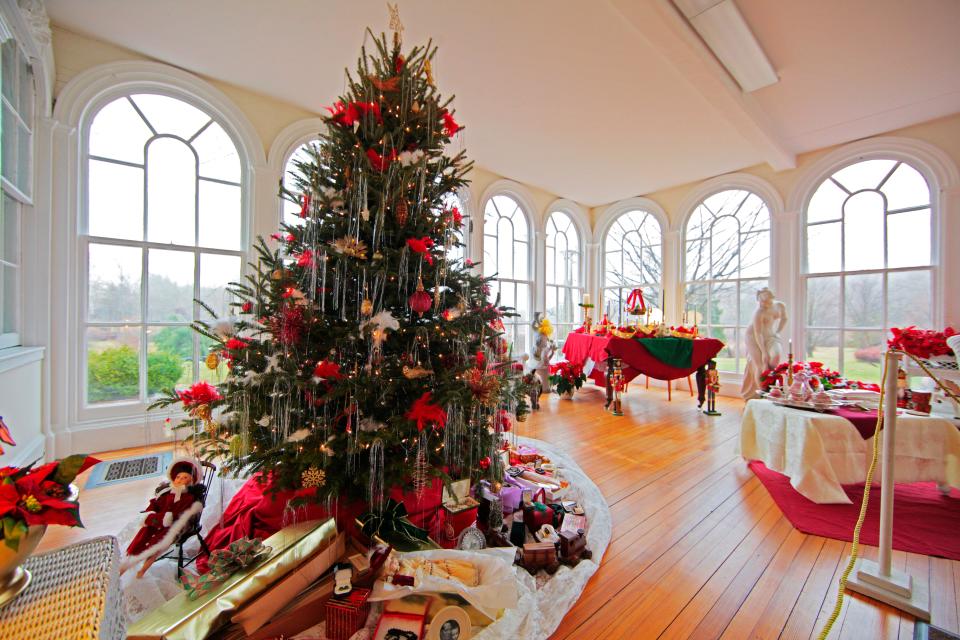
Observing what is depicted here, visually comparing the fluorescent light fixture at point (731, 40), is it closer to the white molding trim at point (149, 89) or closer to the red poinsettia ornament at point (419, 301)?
the red poinsettia ornament at point (419, 301)

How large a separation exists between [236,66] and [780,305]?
5.74 metres

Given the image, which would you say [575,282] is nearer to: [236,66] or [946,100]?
[946,100]

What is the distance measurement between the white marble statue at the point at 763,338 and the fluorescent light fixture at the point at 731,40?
2066 mm

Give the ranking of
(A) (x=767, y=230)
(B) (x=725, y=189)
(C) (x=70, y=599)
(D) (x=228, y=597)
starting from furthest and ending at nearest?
(B) (x=725, y=189), (A) (x=767, y=230), (D) (x=228, y=597), (C) (x=70, y=599)

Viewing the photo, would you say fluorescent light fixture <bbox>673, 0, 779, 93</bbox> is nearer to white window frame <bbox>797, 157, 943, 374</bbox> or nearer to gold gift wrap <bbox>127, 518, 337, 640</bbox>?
white window frame <bbox>797, 157, 943, 374</bbox>

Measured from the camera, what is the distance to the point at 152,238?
3.29 metres

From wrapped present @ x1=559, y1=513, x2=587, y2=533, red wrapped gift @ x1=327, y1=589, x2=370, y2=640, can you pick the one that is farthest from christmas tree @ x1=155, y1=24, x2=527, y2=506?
wrapped present @ x1=559, y1=513, x2=587, y2=533

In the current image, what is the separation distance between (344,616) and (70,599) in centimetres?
74

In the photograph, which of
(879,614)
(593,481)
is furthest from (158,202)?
(879,614)

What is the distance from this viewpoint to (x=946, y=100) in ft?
12.1

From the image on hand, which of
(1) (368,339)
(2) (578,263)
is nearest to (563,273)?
(2) (578,263)

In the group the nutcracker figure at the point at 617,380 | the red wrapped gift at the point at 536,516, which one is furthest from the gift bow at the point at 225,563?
the nutcracker figure at the point at 617,380

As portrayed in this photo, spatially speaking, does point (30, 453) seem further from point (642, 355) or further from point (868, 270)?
point (868, 270)

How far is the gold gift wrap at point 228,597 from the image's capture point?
1028mm
